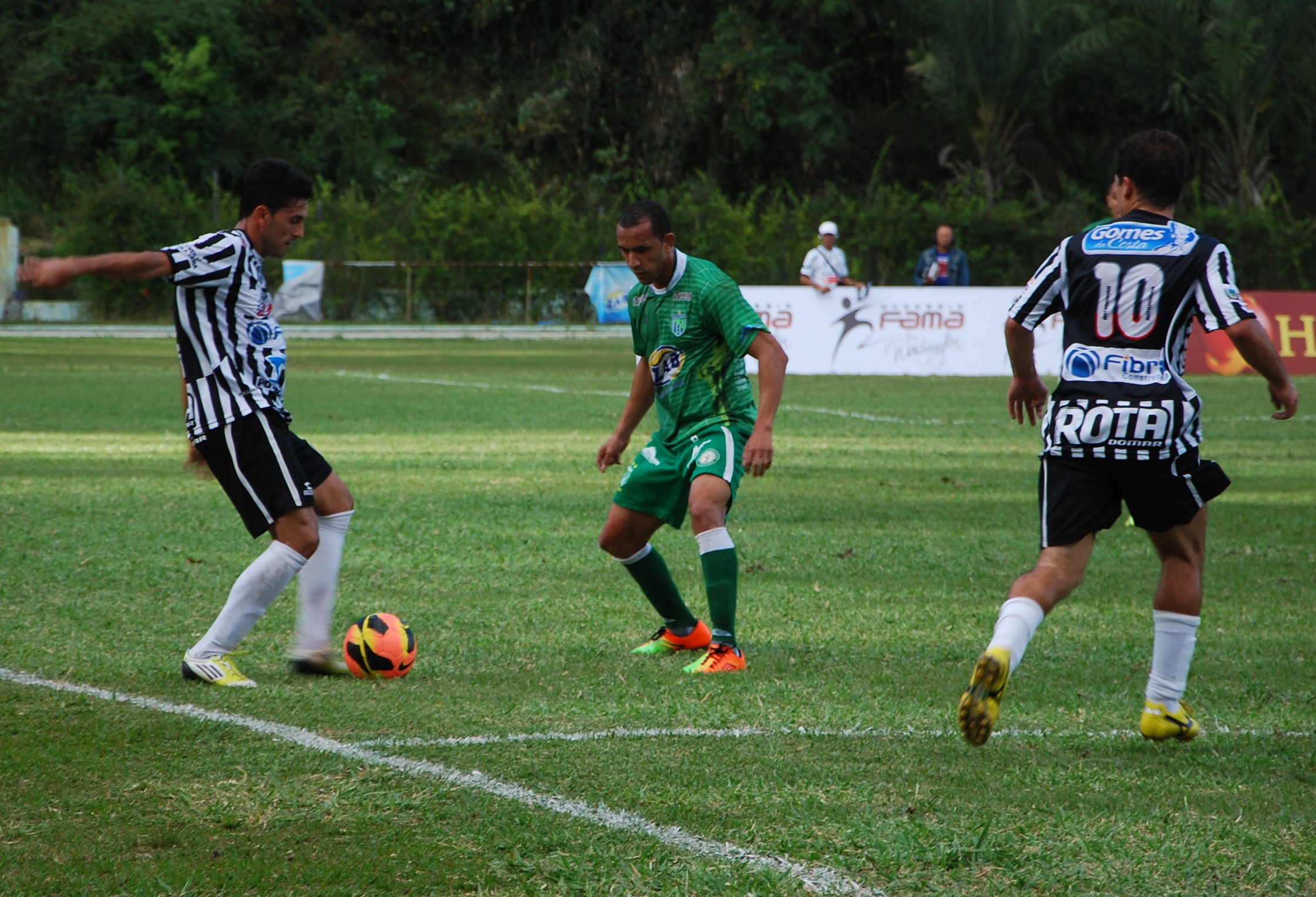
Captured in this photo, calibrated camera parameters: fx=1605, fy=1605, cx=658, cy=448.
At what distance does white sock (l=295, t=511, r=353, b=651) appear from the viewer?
562 cm

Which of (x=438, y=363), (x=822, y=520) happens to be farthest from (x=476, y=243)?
(x=822, y=520)

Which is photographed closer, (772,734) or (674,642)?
(772,734)

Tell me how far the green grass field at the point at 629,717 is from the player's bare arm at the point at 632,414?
0.72m

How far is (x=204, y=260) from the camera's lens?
5.13 metres

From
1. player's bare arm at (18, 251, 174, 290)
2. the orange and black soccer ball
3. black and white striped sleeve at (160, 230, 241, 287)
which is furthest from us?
the orange and black soccer ball

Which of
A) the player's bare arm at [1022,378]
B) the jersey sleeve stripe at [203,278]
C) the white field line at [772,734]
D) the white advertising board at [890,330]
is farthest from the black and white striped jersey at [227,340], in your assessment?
the white advertising board at [890,330]

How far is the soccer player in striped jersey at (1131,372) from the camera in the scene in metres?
4.54

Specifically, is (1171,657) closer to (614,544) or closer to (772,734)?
(772,734)

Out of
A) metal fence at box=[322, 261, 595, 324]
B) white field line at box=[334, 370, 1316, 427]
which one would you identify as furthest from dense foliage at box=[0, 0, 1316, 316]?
white field line at box=[334, 370, 1316, 427]

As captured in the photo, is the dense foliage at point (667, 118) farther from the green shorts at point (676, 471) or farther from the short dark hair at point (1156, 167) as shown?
the short dark hair at point (1156, 167)

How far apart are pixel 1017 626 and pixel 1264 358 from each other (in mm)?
1076

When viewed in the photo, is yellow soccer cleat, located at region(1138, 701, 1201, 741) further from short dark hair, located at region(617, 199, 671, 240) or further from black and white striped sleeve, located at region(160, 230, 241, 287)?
black and white striped sleeve, located at region(160, 230, 241, 287)

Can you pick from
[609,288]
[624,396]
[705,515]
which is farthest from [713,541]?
[609,288]

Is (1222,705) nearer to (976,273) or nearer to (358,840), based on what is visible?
(358,840)
